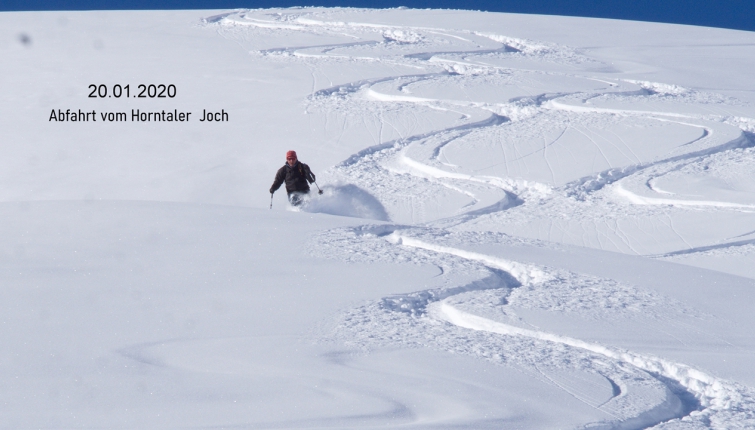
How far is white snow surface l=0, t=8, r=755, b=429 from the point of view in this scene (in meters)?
3.14

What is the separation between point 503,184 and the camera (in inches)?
373

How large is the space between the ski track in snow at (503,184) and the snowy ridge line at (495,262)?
0.5 inches

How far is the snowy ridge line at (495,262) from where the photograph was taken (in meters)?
4.97

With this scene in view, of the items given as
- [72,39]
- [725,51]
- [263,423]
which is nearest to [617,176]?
[263,423]

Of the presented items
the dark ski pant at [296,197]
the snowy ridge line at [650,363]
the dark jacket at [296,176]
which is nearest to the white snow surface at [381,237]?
the snowy ridge line at [650,363]

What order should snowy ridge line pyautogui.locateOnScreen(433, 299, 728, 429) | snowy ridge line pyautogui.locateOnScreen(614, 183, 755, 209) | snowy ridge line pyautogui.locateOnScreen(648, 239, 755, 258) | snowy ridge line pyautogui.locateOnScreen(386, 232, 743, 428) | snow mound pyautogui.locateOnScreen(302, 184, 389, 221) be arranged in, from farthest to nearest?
snow mound pyautogui.locateOnScreen(302, 184, 389, 221) → snowy ridge line pyautogui.locateOnScreen(614, 183, 755, 209) → snowy ridge line pyautogui.locateOnScreen(648, 239, 755, 258) → snowy ridge line pyautogui.locateOnScreen(386, 232, 743, 428) → snowy ridge line pyautogui.locateOnScreen(433, 299, 728, 429)

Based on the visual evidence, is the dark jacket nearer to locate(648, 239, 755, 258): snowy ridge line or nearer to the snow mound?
the snow mound

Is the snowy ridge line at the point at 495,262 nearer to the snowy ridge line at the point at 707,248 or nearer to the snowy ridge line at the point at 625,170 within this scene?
the snowy ridge line at the point at 707,248

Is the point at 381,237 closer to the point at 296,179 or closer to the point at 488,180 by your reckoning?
the point at 296,179

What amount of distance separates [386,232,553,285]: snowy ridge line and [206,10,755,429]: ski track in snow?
0.01m

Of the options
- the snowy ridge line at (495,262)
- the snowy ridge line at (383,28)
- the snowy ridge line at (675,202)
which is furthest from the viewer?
the snowy ridge line at (383,28)

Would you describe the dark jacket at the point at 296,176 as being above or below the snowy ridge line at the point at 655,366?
below

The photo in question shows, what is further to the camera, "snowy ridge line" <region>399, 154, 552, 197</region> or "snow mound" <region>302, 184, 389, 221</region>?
"snowy ridge line" <region>399, 154, 552, 197</region>

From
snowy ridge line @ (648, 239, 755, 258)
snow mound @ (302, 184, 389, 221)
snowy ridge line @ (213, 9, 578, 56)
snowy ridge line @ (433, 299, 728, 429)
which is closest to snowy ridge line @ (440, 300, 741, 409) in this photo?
snowy ridge line @ (433, 299, 728, 429)
